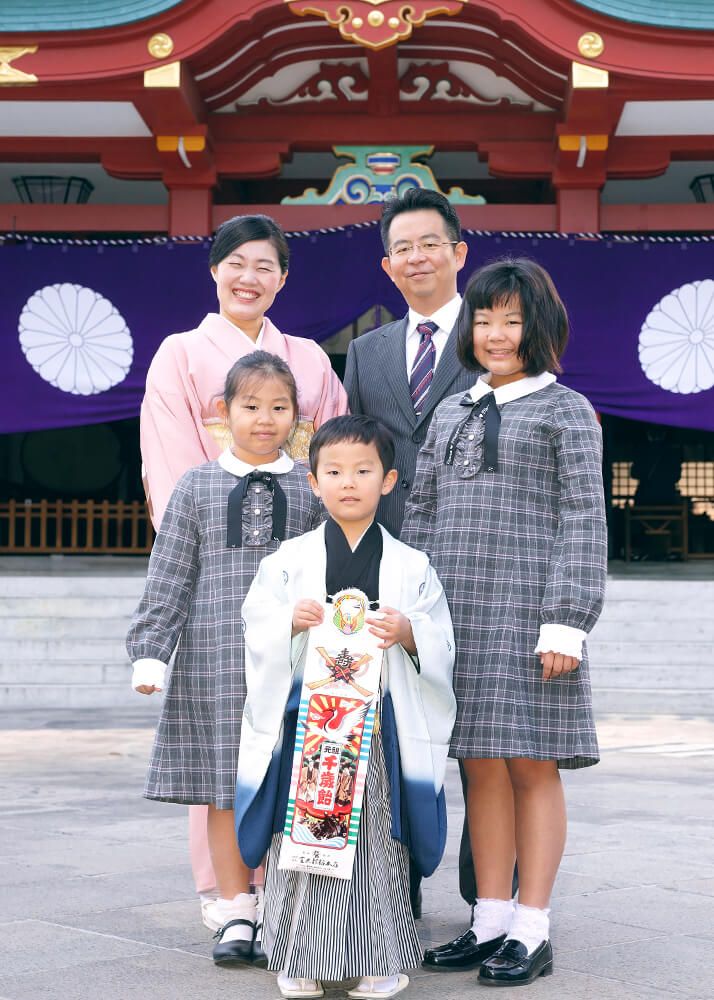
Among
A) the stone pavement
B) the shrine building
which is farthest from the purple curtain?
the stone pavement

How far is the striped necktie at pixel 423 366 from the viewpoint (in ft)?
11.0

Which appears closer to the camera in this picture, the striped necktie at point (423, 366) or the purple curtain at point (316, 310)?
the striped necktie at point (423, 366)

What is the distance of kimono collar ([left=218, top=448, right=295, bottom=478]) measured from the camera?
3.03 metres

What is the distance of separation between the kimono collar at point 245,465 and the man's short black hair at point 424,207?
2.27 ft

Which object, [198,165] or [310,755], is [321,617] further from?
[198,165]

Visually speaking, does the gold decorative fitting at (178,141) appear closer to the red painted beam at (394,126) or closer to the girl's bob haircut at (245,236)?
the red painted beam at (394,126)

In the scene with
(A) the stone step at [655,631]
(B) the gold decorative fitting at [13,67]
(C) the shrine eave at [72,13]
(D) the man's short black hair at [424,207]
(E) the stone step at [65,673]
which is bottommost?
(E) the stone step at [65,673]

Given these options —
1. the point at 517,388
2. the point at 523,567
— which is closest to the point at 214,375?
the point at 517,388

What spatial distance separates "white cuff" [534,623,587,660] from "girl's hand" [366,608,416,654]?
0.32 metres

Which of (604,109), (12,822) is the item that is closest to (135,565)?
(604,109)

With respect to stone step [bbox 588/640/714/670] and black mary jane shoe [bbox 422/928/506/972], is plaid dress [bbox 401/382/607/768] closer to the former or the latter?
black mary jane shoe [bbox 422/928/506/972]

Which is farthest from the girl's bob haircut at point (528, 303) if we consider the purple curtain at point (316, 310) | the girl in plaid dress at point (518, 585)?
the purple curtain at point (316, 310)

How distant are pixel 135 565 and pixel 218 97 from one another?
4708 millimetres

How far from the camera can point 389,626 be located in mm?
2600
